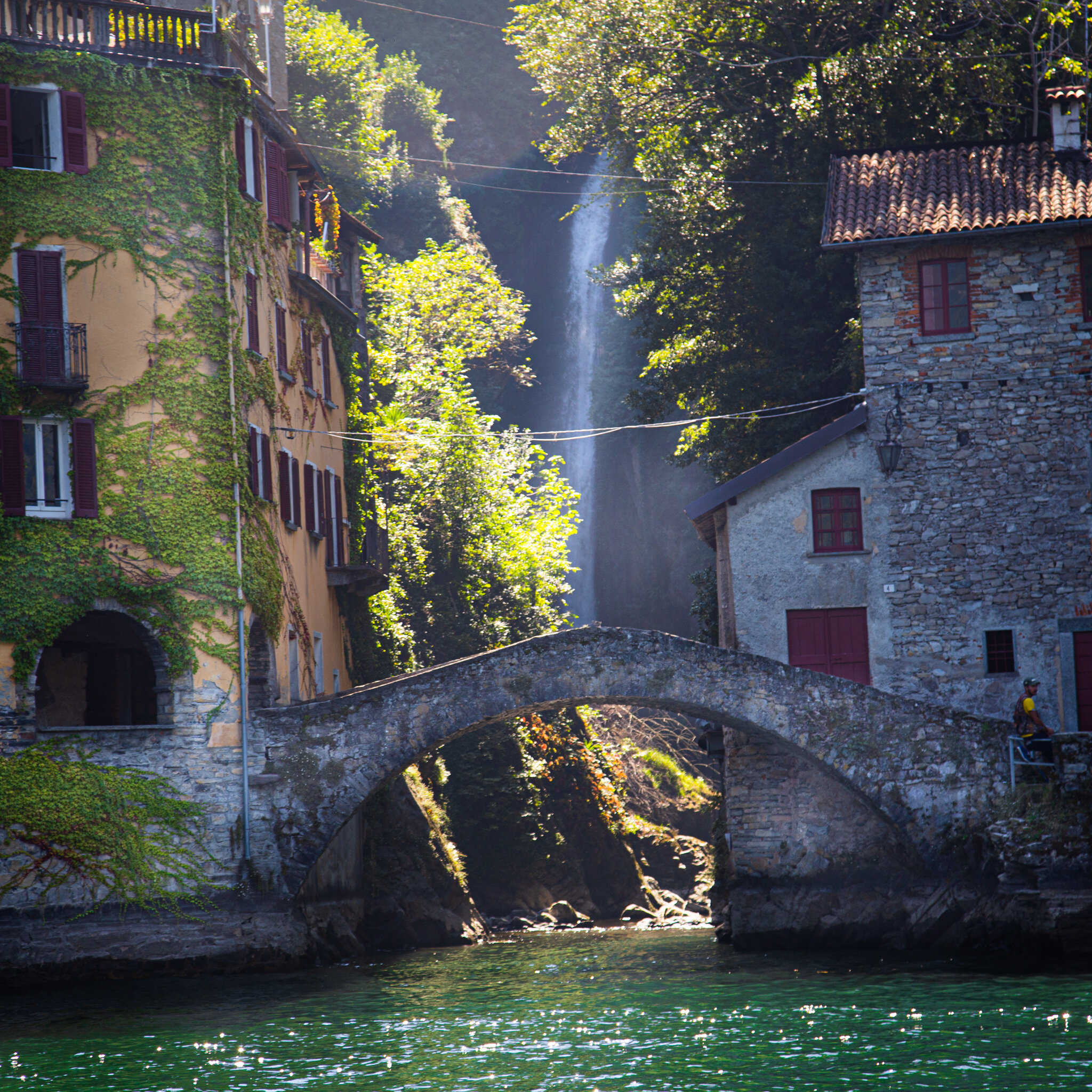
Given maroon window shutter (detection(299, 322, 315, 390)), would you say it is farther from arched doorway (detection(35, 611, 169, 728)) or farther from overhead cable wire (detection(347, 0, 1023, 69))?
overhead cable wire (detection(347, 0, 1023, 69))

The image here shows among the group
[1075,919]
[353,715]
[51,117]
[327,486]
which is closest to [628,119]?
[327,486]

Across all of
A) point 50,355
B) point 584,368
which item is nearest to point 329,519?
point 50,355

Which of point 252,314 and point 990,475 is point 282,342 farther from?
point 990,475

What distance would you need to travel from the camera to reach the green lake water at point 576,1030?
14133 mm

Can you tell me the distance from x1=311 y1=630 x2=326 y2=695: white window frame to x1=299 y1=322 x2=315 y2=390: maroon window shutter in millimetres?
4557

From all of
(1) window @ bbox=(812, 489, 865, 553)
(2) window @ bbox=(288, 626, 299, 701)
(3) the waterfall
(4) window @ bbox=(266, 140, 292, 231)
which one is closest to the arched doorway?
(2) window @ bbox=(288, 626, 299, 701)

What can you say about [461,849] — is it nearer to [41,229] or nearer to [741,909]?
[741,909]

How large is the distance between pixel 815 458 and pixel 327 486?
906cm

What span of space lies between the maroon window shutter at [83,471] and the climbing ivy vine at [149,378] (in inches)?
6.6

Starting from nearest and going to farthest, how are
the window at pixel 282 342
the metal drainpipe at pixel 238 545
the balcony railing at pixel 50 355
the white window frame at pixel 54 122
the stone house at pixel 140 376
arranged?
the balcony railing at pixel 50 355 < the stone house at pixel 140 376 < the white window frame at pixel 54 122 < the metal drainpipe at pixel 238 545 < the window at pixel 282 342

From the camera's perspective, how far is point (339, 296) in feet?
98.8

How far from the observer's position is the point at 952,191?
24047 mm

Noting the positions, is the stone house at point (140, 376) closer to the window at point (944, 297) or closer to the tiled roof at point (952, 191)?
the tiled roof at point (952, 191)

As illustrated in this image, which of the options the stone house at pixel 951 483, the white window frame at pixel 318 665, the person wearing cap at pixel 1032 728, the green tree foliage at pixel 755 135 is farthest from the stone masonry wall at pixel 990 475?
the white window frame at pixel 318 665
